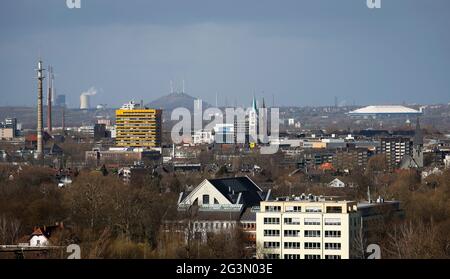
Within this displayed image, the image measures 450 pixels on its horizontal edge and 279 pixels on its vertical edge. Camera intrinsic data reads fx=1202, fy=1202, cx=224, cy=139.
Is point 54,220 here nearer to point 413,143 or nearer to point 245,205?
point 245,205

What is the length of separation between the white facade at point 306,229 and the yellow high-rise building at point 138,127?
43383mm

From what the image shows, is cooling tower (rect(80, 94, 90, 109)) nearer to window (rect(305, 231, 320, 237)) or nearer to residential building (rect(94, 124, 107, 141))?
residential building (rect(94, 124, 107, 141))

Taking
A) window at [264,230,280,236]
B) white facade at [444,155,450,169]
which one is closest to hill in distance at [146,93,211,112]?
white facade at [444,155,450,169]

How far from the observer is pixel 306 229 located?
1299cm

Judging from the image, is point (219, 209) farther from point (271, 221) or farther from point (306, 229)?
point (306, 229)

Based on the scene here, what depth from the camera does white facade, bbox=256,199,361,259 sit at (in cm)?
1212

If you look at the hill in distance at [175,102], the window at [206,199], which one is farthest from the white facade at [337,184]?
the hill in distance at [175,102]

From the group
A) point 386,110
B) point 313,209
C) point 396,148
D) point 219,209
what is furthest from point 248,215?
point 386,110

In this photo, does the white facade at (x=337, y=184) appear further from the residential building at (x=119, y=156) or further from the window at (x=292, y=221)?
the residential building at (x=119, y=156)

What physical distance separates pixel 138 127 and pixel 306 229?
46663 millimetres

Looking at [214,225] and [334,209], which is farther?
[214,225]
